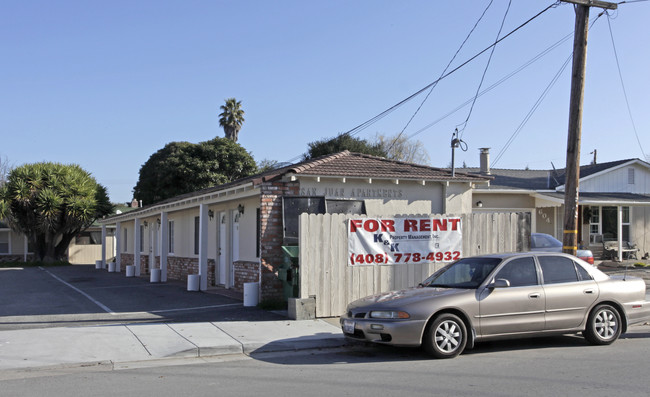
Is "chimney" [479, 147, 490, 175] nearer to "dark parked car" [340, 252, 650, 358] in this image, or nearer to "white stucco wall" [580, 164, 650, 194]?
"white stucco wall" [580, 164, 650, 194]

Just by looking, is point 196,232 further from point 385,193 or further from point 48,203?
point 48,203

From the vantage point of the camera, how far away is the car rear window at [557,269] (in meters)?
9.13

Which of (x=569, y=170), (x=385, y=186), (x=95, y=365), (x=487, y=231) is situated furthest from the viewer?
(x=385, y=186)

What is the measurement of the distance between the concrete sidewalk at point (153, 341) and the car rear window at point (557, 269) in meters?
3.42

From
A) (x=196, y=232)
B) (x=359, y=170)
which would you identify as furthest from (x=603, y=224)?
(x=196, y=232)

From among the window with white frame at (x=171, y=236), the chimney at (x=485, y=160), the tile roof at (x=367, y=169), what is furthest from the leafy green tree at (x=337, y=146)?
the tile roof at (x=367, y=169)

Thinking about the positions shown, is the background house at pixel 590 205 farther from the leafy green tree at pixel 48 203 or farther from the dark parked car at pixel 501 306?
the leafy green tree at pixel 48 203

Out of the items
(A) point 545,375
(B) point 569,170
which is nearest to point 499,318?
(A) point 545,375

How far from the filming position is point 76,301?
51.5ft

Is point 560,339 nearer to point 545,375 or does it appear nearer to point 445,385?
point 545,375

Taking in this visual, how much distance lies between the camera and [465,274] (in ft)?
30.3

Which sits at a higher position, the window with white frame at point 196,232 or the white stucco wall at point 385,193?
the white stucco wall at point 385,193

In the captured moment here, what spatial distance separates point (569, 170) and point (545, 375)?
6.15 m

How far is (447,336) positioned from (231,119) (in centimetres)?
4488
